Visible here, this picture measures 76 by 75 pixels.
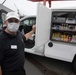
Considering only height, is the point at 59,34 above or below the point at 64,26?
below

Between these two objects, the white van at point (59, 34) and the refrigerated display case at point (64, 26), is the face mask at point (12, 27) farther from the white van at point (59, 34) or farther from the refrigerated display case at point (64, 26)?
the refrigerated display case at point (64, 26)

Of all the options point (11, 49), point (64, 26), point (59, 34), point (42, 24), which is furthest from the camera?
point (59, 34)

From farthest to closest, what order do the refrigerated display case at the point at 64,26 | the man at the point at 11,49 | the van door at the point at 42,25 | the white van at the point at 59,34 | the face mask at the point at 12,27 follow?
the refrigerated display case at the point at 64,26 < the white van at the point at 59,34 < the van door at the point at 42,25 < the face mask at the point at 12,27 < the man at the point at 11,49

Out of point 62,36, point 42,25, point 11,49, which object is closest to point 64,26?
point 62,36

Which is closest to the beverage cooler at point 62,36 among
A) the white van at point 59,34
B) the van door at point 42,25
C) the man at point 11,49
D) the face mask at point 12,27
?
the white van at point 59,34

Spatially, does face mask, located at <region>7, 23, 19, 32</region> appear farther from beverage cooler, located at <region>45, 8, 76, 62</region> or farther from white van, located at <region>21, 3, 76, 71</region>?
beverage cooler, located at <region>45, 8, 76, 62</region>

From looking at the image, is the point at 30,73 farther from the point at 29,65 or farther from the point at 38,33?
the point at 38,33

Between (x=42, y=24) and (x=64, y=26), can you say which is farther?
(x=64, y=26)

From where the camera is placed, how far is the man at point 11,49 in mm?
2248

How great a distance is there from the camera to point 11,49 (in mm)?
2273

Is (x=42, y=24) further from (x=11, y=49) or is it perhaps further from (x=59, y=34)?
(x=11, y=49)

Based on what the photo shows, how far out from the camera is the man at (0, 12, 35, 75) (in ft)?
7.38

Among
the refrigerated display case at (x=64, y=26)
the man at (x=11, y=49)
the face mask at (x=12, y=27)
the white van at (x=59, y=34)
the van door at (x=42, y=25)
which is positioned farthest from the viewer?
the refrigerated display case at (x=64, y=26)

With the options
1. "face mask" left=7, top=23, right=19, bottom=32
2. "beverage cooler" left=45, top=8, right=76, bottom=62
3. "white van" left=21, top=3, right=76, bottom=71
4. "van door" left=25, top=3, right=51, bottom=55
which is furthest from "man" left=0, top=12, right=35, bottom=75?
"beverage cooler" left=45, top=8, right=76, bottom=62
